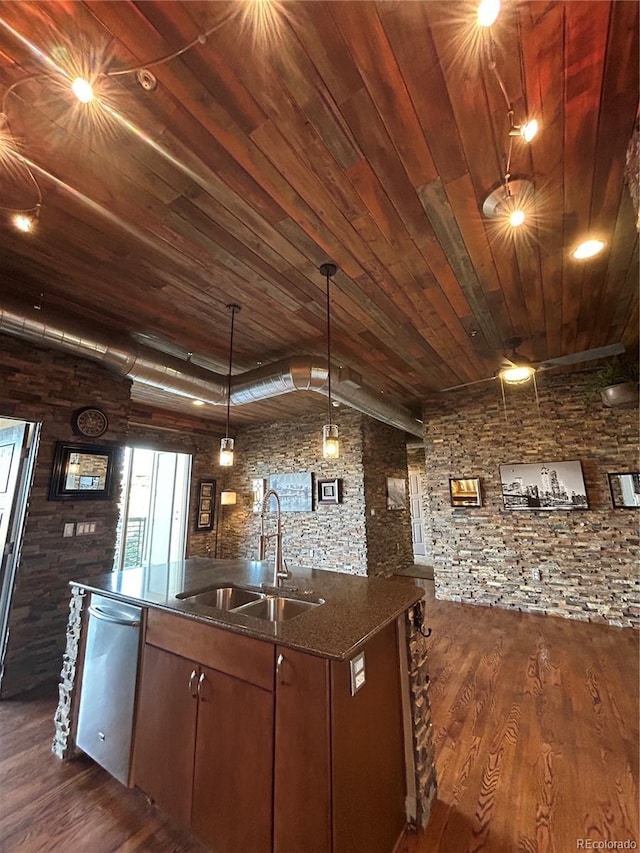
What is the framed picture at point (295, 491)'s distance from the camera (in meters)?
6.35

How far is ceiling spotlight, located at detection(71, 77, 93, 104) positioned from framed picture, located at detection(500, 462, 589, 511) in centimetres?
538

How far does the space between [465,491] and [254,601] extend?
400 cm

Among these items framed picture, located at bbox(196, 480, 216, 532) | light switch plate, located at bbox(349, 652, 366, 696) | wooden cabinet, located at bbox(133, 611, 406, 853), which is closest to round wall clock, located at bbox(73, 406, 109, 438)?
wooden cabinet, located at bbox(133, 611, 406, 853)

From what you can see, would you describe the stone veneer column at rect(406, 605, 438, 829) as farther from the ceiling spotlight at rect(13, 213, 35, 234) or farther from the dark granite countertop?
the ceiling spotlight at rect(13, 213, 35, 234)

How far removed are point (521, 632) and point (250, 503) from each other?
4.86 metres

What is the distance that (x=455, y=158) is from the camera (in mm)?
1627

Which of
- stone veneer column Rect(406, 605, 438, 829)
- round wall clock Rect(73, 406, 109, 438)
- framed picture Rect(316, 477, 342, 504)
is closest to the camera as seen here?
stone veneer column Rect(406, 605, 438, 829)

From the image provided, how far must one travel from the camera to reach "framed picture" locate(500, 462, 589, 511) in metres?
4.51

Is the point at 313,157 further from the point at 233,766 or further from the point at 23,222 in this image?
the point at 233,766

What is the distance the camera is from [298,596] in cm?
206

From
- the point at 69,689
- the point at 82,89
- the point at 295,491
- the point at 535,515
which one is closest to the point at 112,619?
the point at 69,689

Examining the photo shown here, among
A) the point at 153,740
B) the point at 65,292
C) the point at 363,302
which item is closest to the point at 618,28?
the point at 363,302

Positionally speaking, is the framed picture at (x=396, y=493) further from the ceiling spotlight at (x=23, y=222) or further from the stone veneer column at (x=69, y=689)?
the ceiling spotlight at (x=23, y=222)

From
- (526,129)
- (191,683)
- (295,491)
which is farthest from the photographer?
(295,491)
